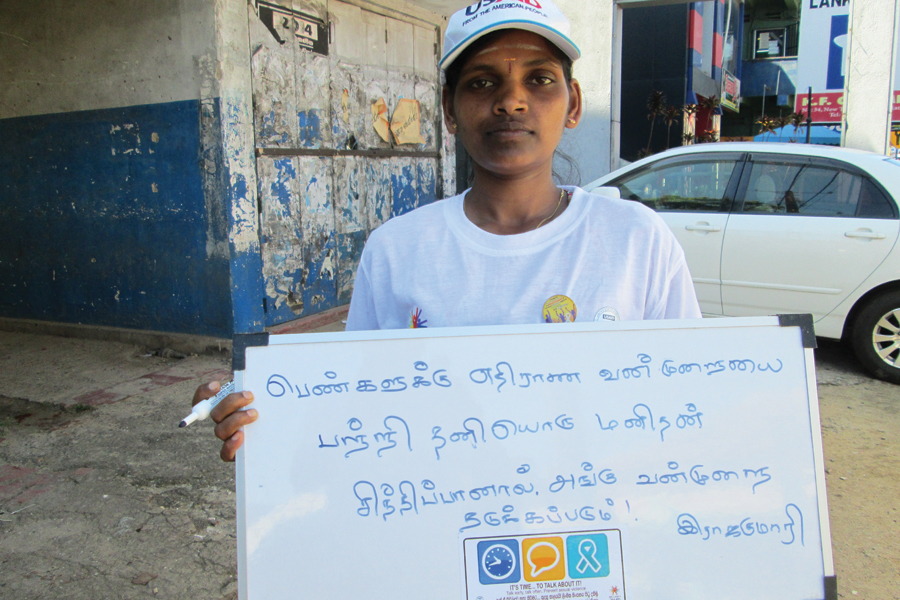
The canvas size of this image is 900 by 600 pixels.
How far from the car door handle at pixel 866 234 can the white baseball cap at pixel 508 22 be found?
4.14 m

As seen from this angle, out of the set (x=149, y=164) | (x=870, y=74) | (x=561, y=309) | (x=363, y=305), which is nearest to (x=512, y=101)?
(x=561, y=309)

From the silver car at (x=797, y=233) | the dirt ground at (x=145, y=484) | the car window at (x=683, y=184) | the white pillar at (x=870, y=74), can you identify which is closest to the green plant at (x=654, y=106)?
the white pillar at (x=870, y=74)

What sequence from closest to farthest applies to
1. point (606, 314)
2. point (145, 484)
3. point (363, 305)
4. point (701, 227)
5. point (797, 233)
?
point (606, 314) < point (363, 305) < point (145, 484) < point (797, 233) < point (701, 227)

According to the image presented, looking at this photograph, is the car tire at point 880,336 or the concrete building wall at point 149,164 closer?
the car tire at point 880,336

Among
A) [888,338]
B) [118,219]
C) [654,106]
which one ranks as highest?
[654,106]

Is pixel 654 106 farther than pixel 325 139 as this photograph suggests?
Yes

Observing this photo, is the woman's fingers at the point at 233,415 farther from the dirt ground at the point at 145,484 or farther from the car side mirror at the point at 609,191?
the car side mirror at the point at 609,191

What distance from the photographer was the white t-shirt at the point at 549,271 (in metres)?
1.38

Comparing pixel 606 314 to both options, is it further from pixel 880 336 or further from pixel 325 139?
pixel 325 139

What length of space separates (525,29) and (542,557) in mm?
1080

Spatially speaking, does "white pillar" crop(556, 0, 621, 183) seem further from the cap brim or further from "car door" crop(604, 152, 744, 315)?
the cap brim

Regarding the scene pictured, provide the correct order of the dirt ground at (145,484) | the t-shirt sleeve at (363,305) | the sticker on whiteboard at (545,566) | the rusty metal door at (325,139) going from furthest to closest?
the rusty metal door at (325,139) → the dirt ground at (145,484) → the t-shirt sleeve at (363,305) → the sticker on whiteboard at (545,566)

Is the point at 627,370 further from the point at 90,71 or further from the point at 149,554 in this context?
the point at 90,71

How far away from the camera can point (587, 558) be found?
1263 millimetres
